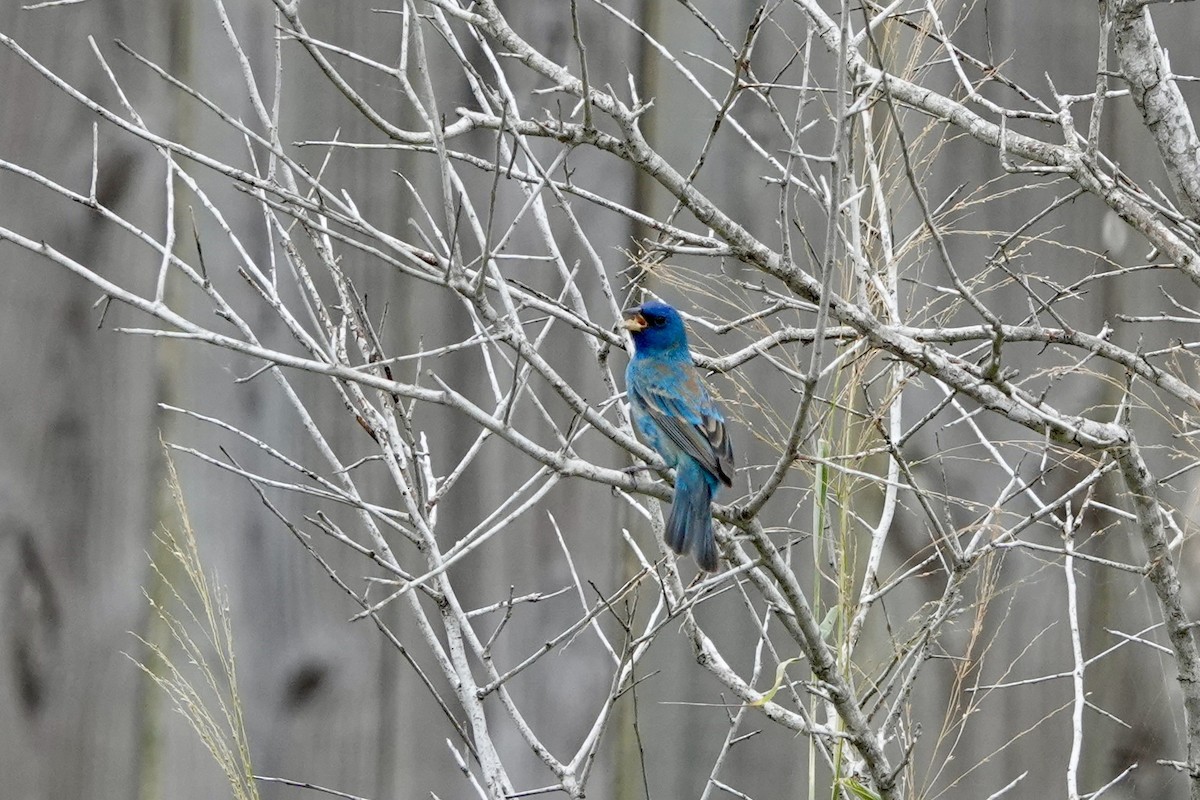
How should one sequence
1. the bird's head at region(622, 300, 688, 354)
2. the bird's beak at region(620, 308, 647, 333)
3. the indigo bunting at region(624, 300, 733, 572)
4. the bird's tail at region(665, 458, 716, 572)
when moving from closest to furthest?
the bird's tail at region(665, 458, 716, 572) → the bird's beak at region(620, 308, 647, 333) → the indigo bunting at region(624, 300, 733, 572) → the bird's head at region(622, 300, 688, 354)

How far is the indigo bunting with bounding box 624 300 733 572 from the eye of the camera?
2.97 metres

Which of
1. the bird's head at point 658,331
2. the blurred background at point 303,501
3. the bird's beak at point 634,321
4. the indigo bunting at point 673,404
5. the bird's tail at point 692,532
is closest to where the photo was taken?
the bird's tail at point 692,532

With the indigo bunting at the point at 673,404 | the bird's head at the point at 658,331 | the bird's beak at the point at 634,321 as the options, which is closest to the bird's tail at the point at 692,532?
the indigo bunting at the point at 673,404

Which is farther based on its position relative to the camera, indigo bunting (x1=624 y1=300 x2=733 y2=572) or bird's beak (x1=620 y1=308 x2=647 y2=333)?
indigo bunting (x1=624 y1=300 x2=733 y2=572)

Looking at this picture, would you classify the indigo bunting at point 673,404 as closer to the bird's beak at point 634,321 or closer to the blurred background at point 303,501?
the bird's beak at point 634,321

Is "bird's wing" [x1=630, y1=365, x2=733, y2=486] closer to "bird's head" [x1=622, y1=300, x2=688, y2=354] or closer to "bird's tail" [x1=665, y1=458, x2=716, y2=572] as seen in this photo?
"bird's head" [x1=622, y1=300, x2=688, y2=354]

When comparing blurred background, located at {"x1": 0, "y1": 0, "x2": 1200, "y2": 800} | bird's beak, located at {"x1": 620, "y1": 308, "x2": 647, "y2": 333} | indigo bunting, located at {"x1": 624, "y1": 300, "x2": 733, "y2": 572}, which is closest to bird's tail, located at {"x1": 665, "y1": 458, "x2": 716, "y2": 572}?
indigo bunting, located at {"x1": 624, "y1": 300, "x2": 733, "y2": 572}

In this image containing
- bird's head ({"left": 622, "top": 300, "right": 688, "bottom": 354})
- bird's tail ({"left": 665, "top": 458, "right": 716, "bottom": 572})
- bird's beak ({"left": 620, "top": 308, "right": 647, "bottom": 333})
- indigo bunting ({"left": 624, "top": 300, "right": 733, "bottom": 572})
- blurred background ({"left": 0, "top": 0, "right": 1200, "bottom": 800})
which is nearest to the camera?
bird's tail ({"left": 665, "top": 458, "right": 716, "bottom": 572})

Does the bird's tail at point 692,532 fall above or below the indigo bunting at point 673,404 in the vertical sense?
below

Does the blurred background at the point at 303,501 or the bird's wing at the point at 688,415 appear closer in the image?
the blurred background at the point at 303,501

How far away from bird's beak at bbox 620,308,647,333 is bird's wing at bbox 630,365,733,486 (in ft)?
0.64

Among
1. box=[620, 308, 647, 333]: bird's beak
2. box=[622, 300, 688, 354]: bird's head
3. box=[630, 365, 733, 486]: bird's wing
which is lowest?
box=[630, 365, 733, 486]: bird's wing

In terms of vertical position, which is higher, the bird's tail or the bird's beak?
the bird's beak

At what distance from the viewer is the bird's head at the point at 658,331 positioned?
10.8 ft
